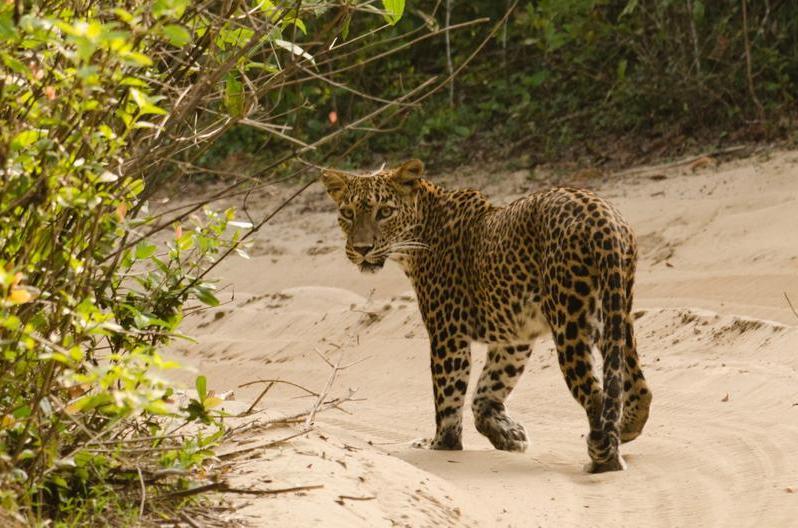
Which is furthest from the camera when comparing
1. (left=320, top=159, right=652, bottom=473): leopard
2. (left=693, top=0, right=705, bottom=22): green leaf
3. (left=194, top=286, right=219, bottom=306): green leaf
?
(left=693, top=0, right=705, bottom=22): green leaf

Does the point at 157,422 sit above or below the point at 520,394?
above

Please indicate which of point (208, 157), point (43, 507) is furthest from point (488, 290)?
point (208, 157)

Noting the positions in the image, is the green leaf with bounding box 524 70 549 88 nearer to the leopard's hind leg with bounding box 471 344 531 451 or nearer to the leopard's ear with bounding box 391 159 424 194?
the leopard's ear with bounding box 391 159 424 194

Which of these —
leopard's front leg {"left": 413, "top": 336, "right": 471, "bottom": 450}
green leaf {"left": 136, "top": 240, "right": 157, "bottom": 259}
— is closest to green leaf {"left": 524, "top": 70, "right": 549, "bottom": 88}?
leopard's front leg {"left": 413, "top": 336, "right": 471, "bottom": 450}

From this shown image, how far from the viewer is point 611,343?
6.97m

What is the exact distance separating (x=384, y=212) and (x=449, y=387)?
1.22m

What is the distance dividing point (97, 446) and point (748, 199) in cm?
828

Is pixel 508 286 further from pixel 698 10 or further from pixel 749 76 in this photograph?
pixel 698 10

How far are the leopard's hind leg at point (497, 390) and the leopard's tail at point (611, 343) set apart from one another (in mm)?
1162

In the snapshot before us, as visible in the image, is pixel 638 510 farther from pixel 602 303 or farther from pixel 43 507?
pixel 43 507

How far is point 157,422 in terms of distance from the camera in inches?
213

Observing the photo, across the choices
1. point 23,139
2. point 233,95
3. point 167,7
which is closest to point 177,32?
point 167,7

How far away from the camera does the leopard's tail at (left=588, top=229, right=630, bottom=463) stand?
6.89m

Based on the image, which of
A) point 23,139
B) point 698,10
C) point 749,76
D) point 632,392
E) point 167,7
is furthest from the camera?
point 698,10
